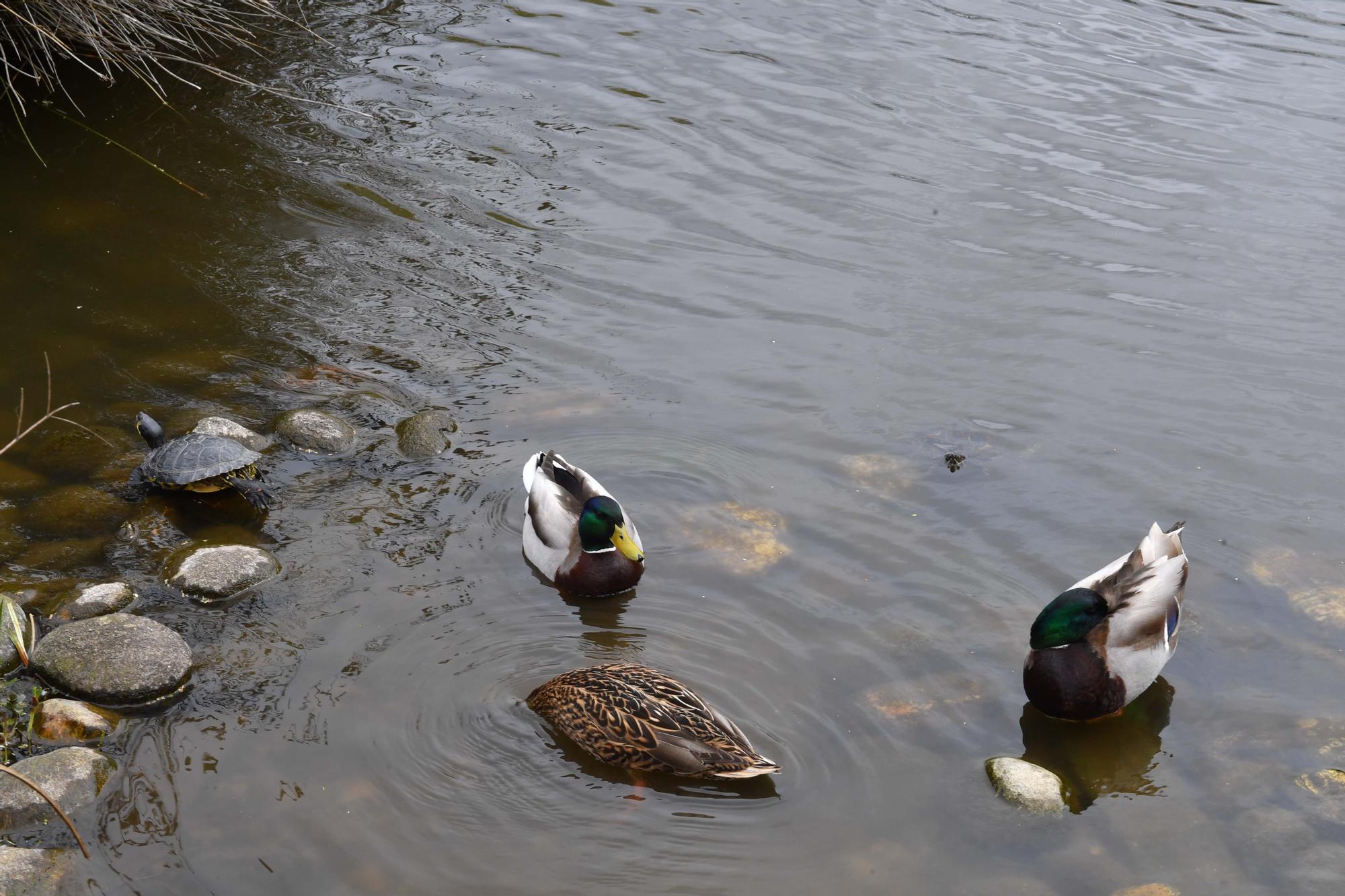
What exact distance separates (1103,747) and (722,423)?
3140 mm

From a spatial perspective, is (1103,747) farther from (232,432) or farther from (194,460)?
(232,432)

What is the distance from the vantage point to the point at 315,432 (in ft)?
23.1

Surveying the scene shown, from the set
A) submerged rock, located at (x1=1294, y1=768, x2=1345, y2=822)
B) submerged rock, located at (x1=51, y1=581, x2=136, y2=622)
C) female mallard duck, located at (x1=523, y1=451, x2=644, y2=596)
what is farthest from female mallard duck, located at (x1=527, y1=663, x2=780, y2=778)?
submerged rock, located at (x1=1294, y1=768, x2=1345, y2=822)

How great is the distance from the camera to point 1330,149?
37.1 ft

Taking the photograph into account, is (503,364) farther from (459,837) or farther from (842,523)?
(459,837)

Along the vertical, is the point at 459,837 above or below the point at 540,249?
below

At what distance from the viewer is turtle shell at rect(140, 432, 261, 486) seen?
629cm

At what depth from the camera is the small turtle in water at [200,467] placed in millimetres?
6301

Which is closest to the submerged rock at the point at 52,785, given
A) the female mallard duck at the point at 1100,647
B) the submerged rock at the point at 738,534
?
the submerged rock at the point at 738,534

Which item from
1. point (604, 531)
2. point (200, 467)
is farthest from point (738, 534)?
point (200, 467)

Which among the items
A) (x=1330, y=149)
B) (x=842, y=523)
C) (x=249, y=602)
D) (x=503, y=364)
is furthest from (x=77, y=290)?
(x=1330, y=149)

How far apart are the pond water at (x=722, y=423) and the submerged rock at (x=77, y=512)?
3 centimetres

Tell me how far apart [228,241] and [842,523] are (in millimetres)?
5619

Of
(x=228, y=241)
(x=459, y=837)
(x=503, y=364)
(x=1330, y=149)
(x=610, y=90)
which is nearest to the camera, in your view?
(x=459, y=837)
